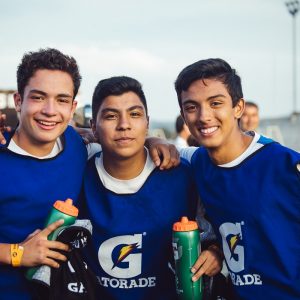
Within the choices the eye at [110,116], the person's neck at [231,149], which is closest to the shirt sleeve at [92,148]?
the eye at [110,116]

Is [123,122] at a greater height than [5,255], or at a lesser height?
greater

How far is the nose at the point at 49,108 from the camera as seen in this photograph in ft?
9.48

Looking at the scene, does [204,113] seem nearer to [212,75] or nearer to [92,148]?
[212,75]

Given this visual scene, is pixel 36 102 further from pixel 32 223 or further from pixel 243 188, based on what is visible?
pixel 243 188

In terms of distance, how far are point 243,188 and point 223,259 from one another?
1.62ft

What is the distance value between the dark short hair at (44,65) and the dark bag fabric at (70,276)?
3.26ft

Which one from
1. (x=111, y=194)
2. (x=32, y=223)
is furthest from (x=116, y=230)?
(x=32, y=223)

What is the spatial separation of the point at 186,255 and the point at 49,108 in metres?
1.22

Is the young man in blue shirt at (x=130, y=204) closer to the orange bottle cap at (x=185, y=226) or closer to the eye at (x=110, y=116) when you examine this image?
the eye at (x=110, y=116)

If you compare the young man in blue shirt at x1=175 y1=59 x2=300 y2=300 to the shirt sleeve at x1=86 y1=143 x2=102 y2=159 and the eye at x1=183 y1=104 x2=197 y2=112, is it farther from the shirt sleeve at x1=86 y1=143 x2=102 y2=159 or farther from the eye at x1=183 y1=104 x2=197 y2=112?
the shirt sleeve at x1=86 y1=143 x2=102 y2=159

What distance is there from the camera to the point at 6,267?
9.39 feet

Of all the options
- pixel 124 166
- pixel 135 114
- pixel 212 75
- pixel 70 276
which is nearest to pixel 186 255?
pixel 70 276

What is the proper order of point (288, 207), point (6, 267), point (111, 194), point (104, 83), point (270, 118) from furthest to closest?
point (270, 118) → point (104, 83) → point (111, 194) → point (6, 267) → point (288, 207)

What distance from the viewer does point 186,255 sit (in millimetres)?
2645
